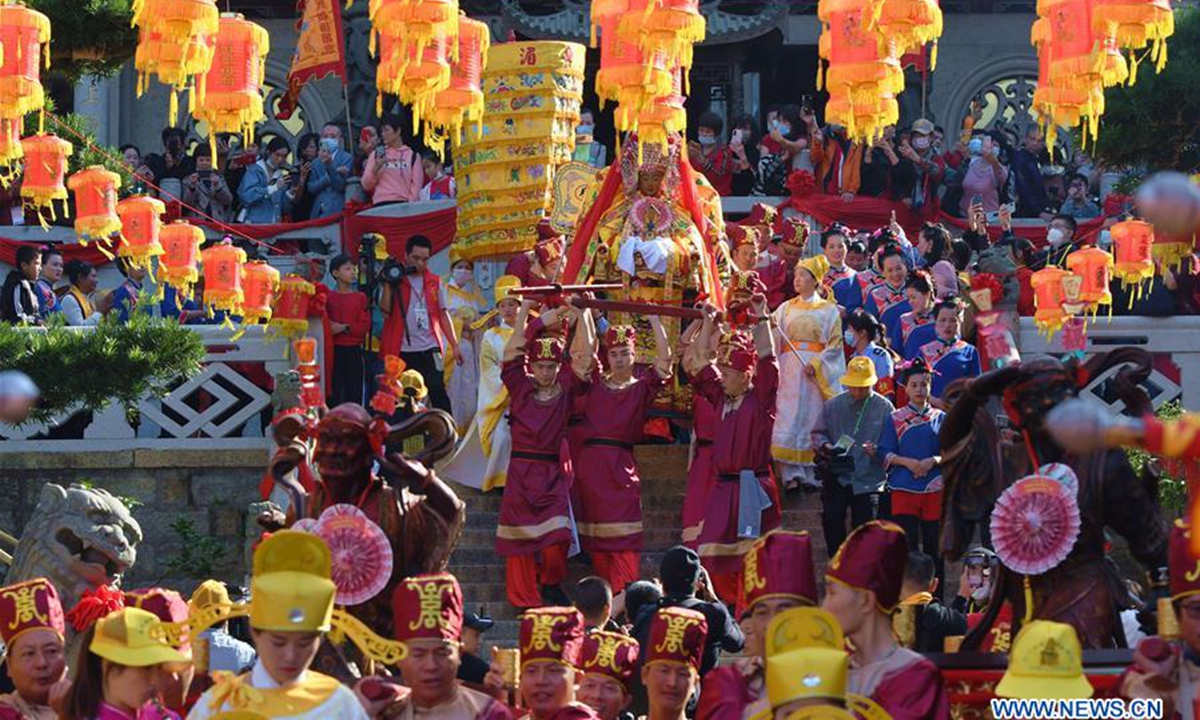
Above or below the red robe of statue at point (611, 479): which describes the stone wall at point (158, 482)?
below

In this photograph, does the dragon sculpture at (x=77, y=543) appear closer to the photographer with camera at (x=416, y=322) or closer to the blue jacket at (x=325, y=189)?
the photographer with camera at (x=416, y=322)

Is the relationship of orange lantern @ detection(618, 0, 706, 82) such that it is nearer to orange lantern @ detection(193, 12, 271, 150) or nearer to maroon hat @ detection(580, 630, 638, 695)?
orange lantern @ detection(193, 12, 271, 150)

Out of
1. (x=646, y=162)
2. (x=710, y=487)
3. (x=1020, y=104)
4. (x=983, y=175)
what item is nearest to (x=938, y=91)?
(x=1020, y=104)

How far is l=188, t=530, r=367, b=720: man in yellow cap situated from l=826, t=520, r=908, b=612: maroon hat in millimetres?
1638

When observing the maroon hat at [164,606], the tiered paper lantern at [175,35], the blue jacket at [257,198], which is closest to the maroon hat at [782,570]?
the maroon hat at [164,606]

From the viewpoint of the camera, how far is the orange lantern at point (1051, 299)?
1739 cm

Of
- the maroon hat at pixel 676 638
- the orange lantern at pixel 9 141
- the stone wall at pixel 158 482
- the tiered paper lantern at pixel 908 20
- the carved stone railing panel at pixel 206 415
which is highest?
the tiered paper lantern at pixel 908 20

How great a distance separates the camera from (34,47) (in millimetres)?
15461

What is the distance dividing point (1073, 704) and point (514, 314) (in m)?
8.75

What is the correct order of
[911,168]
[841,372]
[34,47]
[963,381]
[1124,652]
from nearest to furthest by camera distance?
[1124,652], [963,381], [34,47], [841,372], [911,168]

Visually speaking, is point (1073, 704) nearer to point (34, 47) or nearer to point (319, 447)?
point (319, 447)

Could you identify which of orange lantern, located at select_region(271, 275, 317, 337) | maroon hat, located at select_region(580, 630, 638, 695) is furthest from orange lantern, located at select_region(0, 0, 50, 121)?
maroon hat, located at select_region(580, 630, 638, 695)

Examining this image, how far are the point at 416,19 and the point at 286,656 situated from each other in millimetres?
6284

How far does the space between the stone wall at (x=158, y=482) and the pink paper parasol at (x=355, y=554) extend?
7.86m
